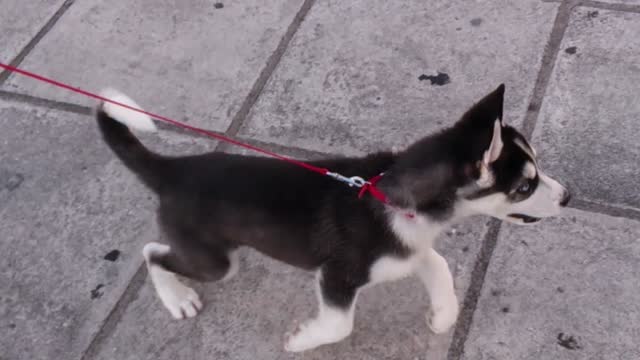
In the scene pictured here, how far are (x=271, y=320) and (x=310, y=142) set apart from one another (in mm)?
1125

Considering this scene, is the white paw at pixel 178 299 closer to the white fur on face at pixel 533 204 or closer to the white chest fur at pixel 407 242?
the white chest fur at pixel 407 242

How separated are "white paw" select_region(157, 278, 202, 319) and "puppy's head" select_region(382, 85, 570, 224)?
1214 millimetres

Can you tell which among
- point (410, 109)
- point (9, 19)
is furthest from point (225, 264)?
point (9, 19)

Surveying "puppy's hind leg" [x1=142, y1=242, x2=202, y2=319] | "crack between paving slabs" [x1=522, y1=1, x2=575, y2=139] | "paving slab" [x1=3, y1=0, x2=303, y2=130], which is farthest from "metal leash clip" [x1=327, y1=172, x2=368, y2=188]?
"paving slab" [x1=3, y1=0, x2=303, y2=130]

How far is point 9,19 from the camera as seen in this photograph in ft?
16.6

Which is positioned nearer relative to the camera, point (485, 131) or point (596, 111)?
point (485, 131)

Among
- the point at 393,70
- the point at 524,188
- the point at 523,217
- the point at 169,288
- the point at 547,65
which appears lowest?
the point at 169,288

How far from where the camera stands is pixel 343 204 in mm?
2725

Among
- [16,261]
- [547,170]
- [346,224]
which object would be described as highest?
[346,224]

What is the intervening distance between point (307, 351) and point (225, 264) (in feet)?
1.75

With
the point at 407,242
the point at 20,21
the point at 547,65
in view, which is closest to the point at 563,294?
the point at 407,242

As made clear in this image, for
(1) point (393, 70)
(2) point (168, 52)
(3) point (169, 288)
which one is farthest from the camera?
(2) point (168, 52)

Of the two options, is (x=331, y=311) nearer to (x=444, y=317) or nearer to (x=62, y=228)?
(x=444, y=317)

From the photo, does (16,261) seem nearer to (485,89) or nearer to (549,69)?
(485,89)
